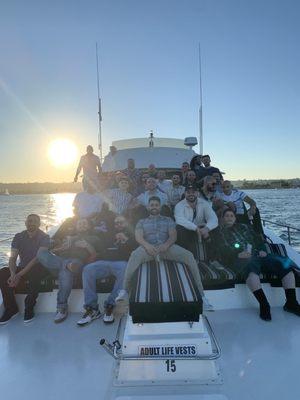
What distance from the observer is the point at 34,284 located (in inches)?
177

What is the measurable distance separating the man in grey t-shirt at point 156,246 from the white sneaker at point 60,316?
0.96 meters

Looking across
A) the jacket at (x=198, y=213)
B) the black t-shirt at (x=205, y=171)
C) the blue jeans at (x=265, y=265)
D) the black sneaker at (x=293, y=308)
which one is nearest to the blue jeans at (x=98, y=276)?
the jacket at (x=198, y=213)

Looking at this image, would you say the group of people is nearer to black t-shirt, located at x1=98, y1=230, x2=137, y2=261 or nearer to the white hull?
black t-shirt, located at x1=98, y1=230, x2=137, y2=261

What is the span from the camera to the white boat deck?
288 centimetres

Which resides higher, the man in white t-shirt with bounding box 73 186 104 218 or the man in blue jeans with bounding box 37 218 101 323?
the man in white t-shirt with bounding box 73 186 104 218

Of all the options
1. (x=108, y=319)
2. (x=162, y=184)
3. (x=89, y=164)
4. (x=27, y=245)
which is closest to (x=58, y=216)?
(x=89, y=164)

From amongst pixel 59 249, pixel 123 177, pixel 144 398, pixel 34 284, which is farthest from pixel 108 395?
pixel 123 177

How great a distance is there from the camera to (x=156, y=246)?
14.2 feet

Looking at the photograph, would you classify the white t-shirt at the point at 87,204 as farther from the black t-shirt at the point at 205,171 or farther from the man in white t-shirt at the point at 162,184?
the black t-shirt at the point at 205,171

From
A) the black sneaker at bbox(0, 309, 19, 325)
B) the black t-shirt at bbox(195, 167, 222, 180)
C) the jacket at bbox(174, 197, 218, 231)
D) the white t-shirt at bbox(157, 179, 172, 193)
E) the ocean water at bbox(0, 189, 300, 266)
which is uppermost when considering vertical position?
the black t-shirt at bbox(195, 167, 222, 180)

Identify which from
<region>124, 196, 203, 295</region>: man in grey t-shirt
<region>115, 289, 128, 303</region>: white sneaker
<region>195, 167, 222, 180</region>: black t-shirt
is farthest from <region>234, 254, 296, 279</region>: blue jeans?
<region>195, 167, 222, 180</region>: black t-shirt

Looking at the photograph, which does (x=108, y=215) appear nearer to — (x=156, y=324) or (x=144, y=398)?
(x=156, y=324)

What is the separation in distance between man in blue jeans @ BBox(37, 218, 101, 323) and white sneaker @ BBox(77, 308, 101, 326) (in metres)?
0.29

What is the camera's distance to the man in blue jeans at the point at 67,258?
4.38 meters
